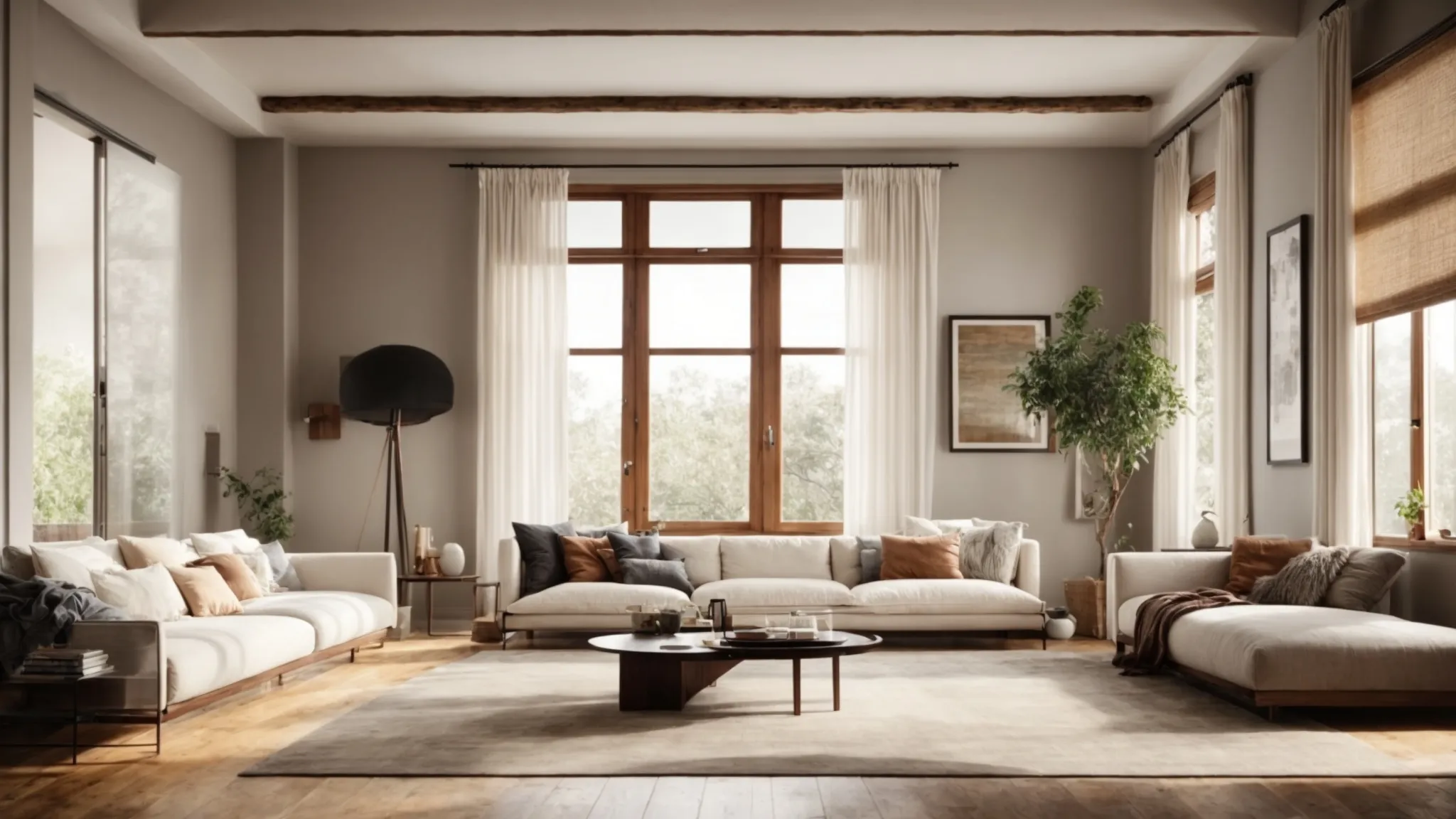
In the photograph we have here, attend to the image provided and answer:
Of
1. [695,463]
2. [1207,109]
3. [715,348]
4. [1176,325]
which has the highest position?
[1207,109]

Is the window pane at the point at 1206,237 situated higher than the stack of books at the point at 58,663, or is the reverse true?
the window pane at the point at 1206,237

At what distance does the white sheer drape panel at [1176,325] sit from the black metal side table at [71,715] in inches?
255

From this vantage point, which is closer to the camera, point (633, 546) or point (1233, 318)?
point (1233, 318)

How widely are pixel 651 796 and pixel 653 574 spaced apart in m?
4.42

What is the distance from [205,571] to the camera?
271 inches

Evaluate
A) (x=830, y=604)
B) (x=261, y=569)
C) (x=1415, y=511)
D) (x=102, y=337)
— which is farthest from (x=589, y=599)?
(x=1415, y=511)

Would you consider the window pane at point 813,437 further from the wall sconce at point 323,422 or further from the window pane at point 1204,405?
the wall sconce at point 323,422

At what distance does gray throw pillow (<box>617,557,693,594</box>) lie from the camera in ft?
28.6

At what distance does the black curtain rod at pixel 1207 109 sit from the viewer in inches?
326

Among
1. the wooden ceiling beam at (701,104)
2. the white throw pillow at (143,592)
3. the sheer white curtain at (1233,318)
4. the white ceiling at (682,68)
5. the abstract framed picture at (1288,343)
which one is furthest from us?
the wooden ceiling beam at (701,104)

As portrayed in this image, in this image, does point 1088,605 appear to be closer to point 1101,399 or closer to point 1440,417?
point 1101,399

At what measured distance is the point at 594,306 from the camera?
10305mm

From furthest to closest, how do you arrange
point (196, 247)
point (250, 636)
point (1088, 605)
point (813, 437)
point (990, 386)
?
point (813, 437) < point (990, 386) < point (1088, 605) < point (196, 247) < point (250, 636)

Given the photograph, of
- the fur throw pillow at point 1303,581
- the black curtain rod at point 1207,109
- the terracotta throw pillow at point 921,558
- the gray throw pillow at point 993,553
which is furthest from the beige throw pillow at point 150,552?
the black curtain rod at point 1207,109
